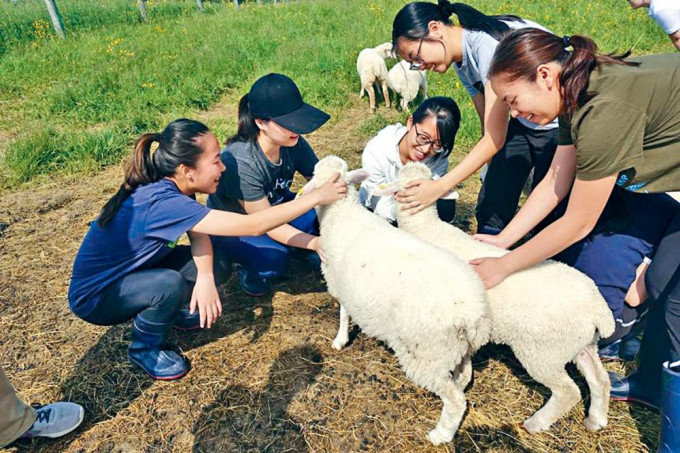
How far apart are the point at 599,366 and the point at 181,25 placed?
13.1 meters

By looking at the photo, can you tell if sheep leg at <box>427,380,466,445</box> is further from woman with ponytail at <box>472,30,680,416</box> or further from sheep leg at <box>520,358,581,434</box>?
woman with ponytail at <box>472,30,680,416</box>

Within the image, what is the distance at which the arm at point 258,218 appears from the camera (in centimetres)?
256

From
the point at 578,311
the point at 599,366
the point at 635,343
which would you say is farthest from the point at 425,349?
the point at 635,343

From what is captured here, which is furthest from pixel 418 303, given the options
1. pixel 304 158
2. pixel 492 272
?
pixel 304 158

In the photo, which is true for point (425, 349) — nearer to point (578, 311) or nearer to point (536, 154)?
point (578, 311)

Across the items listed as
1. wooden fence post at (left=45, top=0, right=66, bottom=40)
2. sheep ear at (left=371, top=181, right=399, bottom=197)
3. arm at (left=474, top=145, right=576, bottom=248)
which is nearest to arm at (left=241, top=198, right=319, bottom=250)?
sheep ear at (left=371, top=181, right=399, bottom=197)

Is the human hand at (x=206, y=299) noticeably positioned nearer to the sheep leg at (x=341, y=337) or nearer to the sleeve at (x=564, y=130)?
the sheep leg at (x=341, y=337)

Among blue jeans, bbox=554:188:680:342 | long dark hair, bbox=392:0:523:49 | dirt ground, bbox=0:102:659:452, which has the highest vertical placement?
long dark hair, bbox=392:0:523:49

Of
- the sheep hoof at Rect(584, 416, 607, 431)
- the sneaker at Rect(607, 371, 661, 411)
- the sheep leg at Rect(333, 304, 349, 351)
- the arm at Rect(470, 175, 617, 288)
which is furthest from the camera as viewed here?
the sheep leg at Rect(333, 304, 349, 351)

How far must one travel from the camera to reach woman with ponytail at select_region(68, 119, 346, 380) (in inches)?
101

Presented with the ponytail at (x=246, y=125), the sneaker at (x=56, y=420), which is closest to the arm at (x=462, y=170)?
the ponytail at (x=246, y=125)

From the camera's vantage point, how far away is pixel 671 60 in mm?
1948

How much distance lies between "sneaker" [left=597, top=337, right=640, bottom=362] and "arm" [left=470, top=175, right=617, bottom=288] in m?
1.09

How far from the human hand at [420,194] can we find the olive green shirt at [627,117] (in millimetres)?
1089
